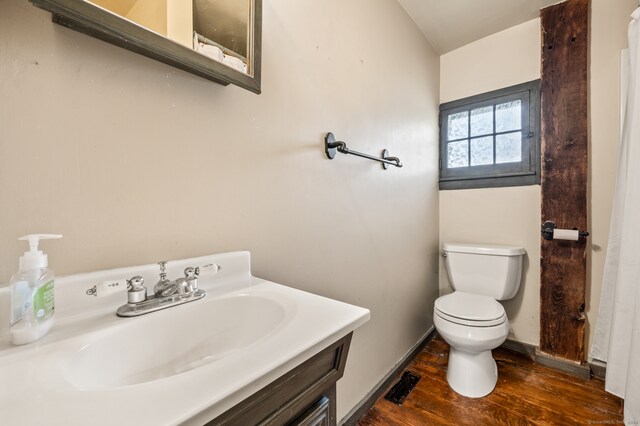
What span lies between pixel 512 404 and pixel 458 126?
1742 mm

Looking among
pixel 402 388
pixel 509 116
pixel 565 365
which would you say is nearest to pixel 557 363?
pixel 565 365

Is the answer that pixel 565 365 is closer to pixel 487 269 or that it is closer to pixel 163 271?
pixel 487 269

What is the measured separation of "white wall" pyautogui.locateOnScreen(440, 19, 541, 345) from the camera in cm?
173

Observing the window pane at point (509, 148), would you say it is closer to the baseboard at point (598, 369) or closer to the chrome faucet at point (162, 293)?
the baseboard at point (598, 369)

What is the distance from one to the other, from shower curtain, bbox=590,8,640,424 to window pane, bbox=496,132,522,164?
1.66 feet

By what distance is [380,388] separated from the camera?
4.59 ft

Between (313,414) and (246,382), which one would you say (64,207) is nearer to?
(246,382)

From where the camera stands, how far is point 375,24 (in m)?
1.41

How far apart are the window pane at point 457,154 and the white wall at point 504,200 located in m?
0.21

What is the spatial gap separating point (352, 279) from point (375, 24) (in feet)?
4.30

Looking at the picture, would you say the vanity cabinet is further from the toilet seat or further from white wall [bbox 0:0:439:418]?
the toilet seat

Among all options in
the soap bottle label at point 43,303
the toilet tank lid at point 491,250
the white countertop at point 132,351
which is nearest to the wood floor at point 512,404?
the toilet tank lid at point 491,250

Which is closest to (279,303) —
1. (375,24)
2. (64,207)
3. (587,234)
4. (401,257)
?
(64,207)

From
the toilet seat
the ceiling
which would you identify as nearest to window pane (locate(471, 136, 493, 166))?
the ceiling
